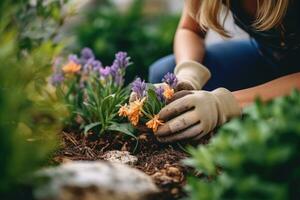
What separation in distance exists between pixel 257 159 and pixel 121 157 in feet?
2.19

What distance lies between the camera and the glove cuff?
1660 mm

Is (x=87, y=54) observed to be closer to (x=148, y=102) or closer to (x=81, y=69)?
(x=81, y=69)

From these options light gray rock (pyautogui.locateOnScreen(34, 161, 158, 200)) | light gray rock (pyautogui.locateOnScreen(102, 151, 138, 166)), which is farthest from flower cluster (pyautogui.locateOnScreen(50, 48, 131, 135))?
light gray rock (pyautogui.locateOnScreen(34, 161, 158, 200))

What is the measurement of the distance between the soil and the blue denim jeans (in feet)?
1.93

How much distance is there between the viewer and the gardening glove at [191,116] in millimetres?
1610

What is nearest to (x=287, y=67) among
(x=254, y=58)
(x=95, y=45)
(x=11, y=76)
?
(x=254, y=58)

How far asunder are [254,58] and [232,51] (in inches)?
4.1

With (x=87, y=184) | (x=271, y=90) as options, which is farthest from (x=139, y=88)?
(x=87, y=184)

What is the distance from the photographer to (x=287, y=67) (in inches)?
83.4

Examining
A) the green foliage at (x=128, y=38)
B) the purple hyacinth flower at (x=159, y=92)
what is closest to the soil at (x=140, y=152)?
the purple hyacinth flower at (x=159, y=92)

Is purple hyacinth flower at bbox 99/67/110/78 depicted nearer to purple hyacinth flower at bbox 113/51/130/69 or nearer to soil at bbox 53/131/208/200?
purple hyacinth flower at bbox 113/51/130/69

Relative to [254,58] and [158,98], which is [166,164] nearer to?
[158,98]

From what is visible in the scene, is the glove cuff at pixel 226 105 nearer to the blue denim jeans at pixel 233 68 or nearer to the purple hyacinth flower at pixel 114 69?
the purple hyacinth flower at pixel 114 69

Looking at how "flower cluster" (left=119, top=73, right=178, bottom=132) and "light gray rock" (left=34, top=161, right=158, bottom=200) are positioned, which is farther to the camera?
"flower cluster" (left=119, top=73, right=178, bottom=132)
